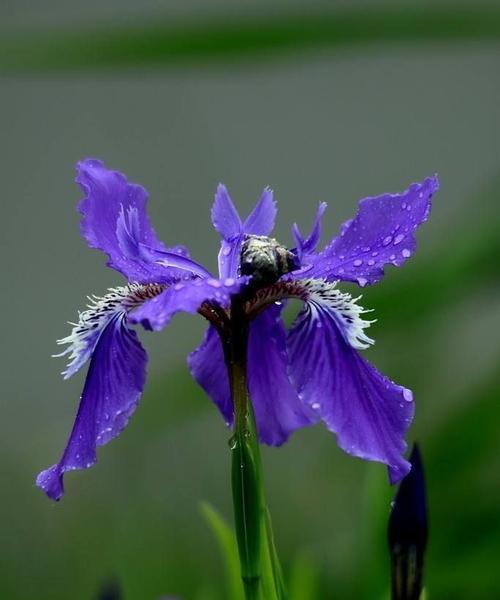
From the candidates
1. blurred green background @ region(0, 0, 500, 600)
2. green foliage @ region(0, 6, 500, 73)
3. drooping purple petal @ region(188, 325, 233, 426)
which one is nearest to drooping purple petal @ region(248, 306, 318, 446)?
drooping purple petal @ region(188, 325, 233, 426)

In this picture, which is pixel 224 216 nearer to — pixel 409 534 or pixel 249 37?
pixel 409 534

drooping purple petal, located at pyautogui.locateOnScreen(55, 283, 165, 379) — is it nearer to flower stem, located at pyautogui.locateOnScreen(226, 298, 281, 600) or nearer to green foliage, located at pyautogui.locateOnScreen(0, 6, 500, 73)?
flower stem, located at pyautogui.locateOnScreen(226, 298, 281, 600)

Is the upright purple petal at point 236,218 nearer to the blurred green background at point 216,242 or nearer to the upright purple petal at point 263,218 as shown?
the upright purple petal at point 263,218

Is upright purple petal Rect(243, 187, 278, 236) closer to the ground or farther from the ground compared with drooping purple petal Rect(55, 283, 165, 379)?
farther from the ground

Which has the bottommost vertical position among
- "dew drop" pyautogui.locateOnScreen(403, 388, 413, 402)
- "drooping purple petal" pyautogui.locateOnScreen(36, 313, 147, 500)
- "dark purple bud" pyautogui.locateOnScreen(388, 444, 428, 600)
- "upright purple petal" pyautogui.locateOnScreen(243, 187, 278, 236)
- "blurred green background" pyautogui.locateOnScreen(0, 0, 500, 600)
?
"dark purple bud" pyautogui.locateOnScreen(388, 444, 428, 600)

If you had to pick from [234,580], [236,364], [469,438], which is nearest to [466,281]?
[469,438]
